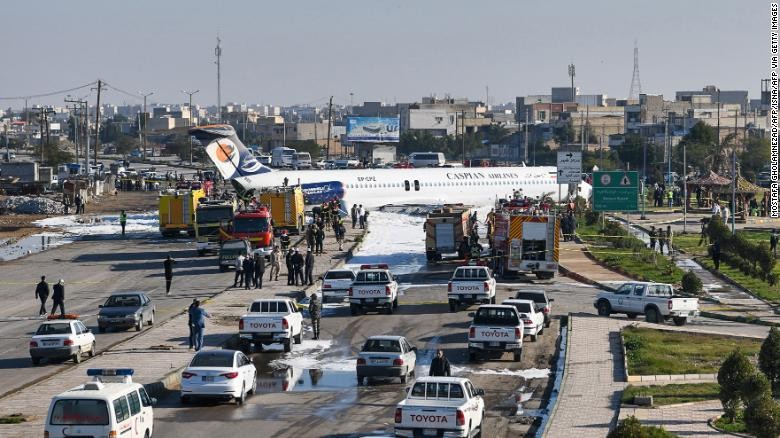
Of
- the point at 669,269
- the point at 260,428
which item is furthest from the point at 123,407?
the point at 669,269

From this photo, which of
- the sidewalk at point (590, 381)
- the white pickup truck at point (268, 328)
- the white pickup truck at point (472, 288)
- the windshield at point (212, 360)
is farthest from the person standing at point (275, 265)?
the windshield at point (212, 360)

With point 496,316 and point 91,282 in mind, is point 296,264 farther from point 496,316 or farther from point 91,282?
point 496,316

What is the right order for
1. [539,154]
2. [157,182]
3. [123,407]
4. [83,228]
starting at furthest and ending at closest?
[539,154]
[157,182]
[83,228]
[123,407]

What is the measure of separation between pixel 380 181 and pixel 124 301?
45.0 meters

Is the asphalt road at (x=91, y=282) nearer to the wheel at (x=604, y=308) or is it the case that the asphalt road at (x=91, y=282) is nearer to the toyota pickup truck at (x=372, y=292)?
the toyota pickup truck at (x=372, y=292)

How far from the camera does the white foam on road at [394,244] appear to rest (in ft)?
183

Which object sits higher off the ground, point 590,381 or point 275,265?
point 275,265

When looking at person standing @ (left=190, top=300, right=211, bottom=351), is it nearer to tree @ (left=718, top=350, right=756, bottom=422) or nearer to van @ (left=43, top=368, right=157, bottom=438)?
van @ (left=43, top=368, right=157, bottom=438)

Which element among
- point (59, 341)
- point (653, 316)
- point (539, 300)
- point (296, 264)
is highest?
point (296, 264)

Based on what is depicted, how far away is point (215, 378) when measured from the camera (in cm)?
2486

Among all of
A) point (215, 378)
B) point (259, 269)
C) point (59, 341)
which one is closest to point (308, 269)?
point (259, 269)

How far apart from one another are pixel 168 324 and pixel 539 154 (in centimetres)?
15213

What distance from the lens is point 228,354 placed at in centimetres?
2547

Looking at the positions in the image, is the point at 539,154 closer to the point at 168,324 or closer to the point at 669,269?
the point at 669,269
